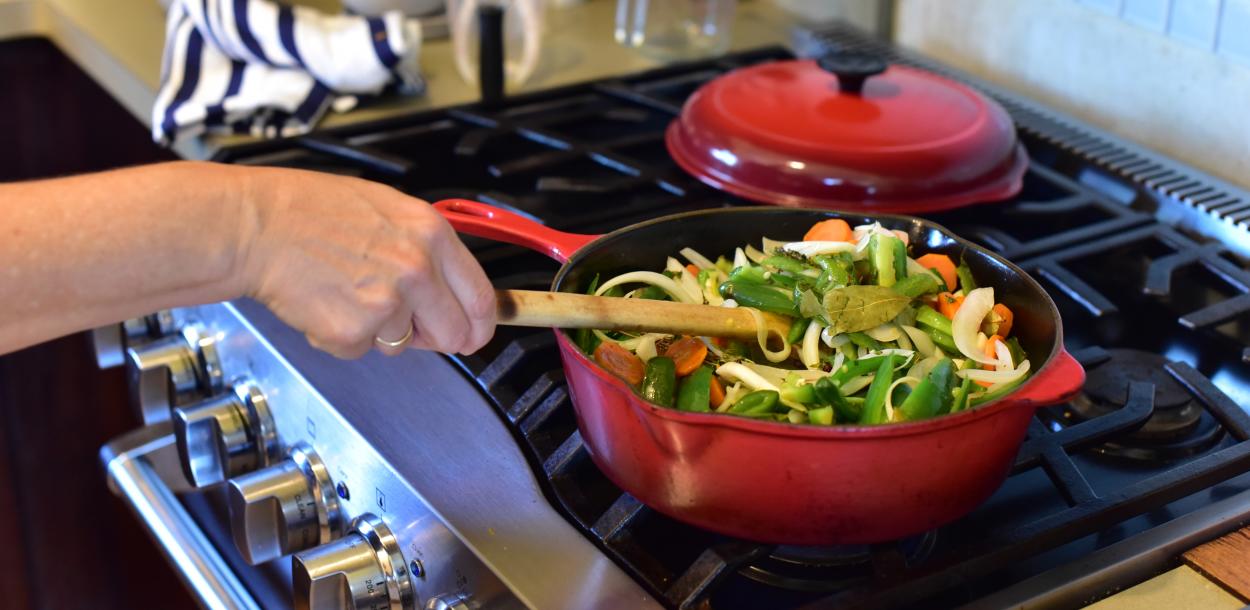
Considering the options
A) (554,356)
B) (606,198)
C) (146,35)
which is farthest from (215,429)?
(146,35)

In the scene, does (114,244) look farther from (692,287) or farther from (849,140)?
(849,140)

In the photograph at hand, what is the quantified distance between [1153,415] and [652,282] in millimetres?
311

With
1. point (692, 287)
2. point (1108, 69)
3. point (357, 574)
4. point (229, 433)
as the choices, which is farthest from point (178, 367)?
point (1108, 69)

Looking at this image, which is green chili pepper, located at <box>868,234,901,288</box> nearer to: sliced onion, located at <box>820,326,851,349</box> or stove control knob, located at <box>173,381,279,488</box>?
sliced onion, located at <box>820,326,851,349</box>

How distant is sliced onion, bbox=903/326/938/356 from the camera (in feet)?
2.18

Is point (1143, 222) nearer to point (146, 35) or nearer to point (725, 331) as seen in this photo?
point (725, 331)

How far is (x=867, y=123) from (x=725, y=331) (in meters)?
0.37

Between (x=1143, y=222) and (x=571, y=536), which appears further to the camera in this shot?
(x=1143, y=222)

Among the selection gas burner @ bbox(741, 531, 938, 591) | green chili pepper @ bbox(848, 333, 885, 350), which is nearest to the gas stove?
gas burner @ bbox(741, 531, 938, 591)

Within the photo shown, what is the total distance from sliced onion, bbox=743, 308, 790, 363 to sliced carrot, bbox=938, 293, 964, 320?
93 millimetres

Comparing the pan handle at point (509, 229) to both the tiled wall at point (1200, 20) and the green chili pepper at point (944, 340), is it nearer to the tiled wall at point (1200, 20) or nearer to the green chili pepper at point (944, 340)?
the green chili pepper at point (944, 340)

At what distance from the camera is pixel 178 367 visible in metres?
0.90

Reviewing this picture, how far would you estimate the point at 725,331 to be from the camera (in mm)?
651

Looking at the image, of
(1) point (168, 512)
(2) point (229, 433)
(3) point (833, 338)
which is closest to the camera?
(3) point (833, 338)
